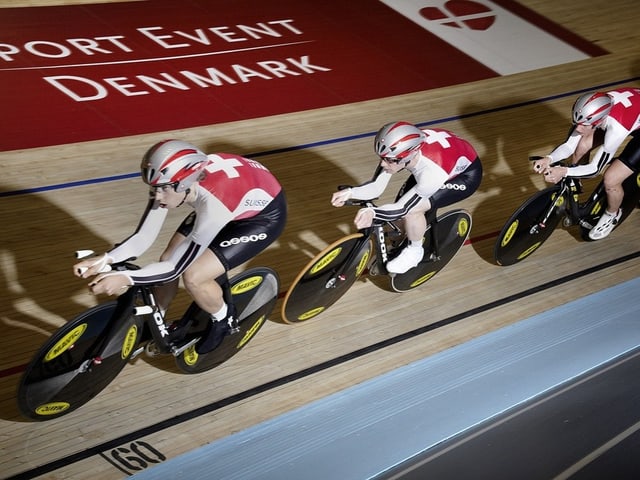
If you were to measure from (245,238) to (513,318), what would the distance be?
1.93 metres

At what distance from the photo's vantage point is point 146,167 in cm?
309

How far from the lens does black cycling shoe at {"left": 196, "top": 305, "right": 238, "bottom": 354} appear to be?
3654 mm

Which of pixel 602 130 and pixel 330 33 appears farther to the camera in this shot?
pixel 330 33

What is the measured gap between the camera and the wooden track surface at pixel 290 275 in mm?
3578

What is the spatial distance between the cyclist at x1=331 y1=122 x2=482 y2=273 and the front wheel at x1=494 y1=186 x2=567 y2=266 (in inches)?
22.0

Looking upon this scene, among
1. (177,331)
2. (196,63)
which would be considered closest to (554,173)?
(177,331)

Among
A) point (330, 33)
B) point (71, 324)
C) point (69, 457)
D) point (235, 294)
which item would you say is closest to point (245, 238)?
point (235, 294)

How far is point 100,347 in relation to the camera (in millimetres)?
3262

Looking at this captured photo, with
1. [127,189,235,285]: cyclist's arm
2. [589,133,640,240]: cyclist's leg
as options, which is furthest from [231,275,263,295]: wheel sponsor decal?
[589,133,640,240]: cyclist's leg

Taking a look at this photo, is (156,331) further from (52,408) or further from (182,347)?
(52,408)

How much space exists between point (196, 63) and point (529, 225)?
3.12 meters

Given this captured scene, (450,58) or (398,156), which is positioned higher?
(398,156)

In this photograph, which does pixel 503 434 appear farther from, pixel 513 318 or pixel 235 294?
pixel 235 294

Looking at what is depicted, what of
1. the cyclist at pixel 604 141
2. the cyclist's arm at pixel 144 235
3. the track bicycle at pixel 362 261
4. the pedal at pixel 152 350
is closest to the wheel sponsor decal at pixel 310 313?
the track bicycle at pixel 362 261
